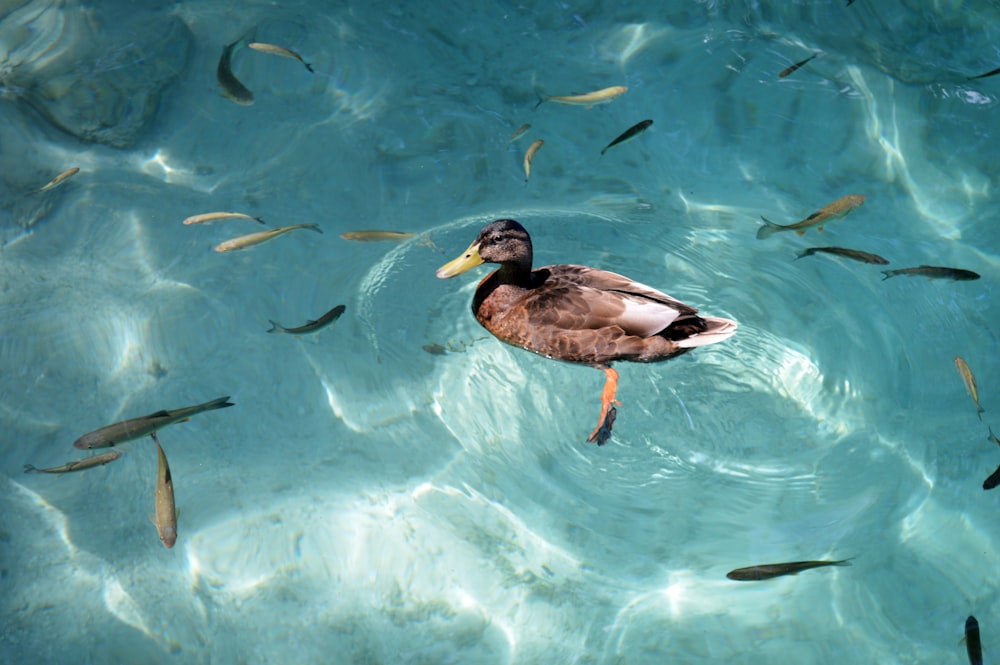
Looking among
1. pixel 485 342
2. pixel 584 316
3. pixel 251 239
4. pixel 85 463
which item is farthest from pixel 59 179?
pixel 584 316

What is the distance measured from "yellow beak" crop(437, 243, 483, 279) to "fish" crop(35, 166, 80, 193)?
281cm

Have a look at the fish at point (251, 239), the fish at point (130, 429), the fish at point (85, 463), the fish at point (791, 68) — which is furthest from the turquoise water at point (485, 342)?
the fish at point (130, 429)

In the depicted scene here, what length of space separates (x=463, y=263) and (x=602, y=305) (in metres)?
0.88

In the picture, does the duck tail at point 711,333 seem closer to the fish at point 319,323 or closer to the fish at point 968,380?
the fish at point 968,380

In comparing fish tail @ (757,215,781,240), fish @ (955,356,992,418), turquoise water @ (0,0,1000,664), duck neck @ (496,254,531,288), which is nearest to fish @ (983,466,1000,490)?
turquoise water @ (0,0,1000,664)

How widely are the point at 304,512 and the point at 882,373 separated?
349 cm

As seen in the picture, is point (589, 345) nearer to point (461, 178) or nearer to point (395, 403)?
point (395, 403)

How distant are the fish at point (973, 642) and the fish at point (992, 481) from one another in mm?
893

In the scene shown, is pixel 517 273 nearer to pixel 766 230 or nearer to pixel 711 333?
pixel 711 333

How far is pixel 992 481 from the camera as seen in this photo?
3842 mm

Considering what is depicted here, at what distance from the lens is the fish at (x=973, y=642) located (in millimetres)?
3234

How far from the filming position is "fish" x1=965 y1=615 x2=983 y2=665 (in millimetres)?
3234

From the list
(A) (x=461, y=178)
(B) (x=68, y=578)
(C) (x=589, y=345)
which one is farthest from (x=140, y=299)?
(C) (x=589, y=345)

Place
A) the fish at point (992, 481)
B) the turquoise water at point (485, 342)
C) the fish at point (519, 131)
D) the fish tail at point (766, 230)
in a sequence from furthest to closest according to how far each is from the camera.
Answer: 1. the fish at point (519, 131)
2. the fish tail at point (766, 230)
3. the fish at point (992, 481)
4. the turquoise water at point (485, 342)
